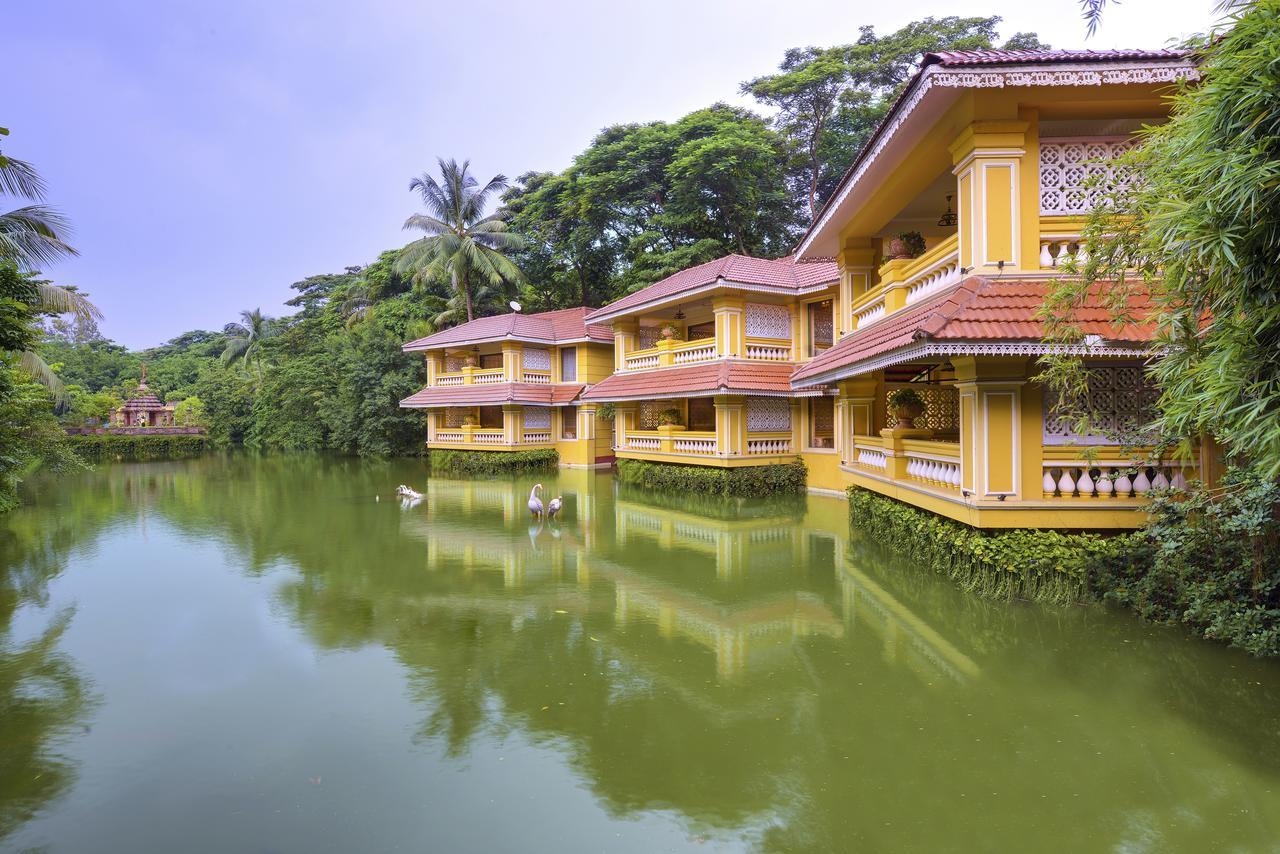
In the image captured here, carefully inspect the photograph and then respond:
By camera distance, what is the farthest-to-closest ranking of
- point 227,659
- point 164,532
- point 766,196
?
point 766,196 < point 164,532 < point 227,659

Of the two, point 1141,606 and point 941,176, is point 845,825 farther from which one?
point 941,176

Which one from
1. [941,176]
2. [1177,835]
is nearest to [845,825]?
[1177,835]

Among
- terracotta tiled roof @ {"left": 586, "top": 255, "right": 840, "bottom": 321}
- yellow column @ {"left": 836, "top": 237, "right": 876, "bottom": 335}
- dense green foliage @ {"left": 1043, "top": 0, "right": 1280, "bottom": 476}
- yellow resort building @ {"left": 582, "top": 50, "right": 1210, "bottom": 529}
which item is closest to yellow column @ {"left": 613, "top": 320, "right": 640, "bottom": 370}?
terracotta tiled roof @ {"left": 586, "top": 255, "right": 840, "bottom": 321}

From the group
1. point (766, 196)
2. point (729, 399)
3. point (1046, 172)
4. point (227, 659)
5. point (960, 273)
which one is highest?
point (766, 196)

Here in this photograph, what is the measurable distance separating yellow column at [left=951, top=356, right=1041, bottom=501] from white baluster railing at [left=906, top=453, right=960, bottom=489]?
0.59m

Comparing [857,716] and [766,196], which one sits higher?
[766,196]

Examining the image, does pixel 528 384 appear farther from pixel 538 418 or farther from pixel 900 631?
pixel 900 631

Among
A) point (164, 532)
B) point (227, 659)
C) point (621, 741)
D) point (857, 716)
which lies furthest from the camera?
point (164, 532)

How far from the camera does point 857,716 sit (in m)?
4.23

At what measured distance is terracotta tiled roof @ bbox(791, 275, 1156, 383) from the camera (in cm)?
596

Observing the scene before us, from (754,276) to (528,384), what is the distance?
10.2 meters

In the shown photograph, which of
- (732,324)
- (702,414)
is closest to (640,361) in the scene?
(702,414)

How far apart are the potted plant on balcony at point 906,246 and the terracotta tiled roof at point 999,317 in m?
→ 2.20

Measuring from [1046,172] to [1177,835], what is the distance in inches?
240
